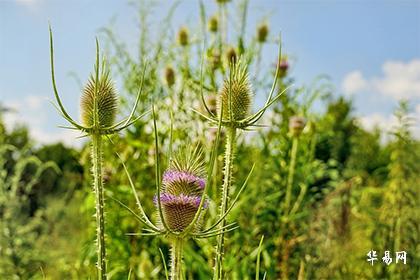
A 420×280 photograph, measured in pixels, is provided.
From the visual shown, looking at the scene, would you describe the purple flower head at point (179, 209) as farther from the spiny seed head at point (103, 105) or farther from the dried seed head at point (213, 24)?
the dried seed head at point (213, 24)

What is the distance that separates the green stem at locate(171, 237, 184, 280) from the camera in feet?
3.28

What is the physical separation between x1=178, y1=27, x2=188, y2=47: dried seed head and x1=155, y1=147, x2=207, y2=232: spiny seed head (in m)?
2.14

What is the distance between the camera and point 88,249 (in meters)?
2.97

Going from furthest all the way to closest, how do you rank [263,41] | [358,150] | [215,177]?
[358,150] < [263,41] < [215,177]

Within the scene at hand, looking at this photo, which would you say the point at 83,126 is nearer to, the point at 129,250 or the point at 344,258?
the point at 129,250

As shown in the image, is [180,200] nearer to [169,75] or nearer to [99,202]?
[99,202]

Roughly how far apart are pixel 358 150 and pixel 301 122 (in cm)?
903

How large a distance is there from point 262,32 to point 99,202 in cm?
239

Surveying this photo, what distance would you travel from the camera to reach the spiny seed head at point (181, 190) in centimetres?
107

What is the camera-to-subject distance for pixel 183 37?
3.21 meters

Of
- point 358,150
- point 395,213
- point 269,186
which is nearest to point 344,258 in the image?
point 395,213

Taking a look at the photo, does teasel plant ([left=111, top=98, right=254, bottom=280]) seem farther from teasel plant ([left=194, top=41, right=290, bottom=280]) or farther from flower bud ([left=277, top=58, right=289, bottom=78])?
flower bud ([left=277, top=58, right=289, bottom=78])
